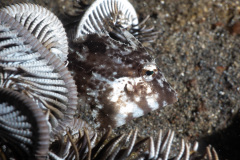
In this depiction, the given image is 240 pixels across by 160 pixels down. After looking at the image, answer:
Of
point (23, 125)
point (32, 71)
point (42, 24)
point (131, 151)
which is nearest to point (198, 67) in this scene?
point (131, 151)

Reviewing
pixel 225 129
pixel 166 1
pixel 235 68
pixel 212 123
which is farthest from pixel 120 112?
pixel 166 1

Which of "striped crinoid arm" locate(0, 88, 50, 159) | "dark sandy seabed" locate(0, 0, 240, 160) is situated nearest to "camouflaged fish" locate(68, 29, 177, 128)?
"dark sandy seabed" locate(0, 0, 240, 160)

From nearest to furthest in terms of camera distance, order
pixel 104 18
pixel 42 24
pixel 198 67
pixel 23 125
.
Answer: pixel 23 125 < pixel 42 24 < pixel 104 18 < pixel 198 67

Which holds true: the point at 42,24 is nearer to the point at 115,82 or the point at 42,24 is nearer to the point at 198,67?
the point at 115,82

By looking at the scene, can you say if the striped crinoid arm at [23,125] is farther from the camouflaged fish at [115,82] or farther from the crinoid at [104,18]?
the crinoid at [104,18]

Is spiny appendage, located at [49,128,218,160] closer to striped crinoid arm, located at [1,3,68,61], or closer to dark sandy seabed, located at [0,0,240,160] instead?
dark sandy seabed, located at [0,0,240,160]

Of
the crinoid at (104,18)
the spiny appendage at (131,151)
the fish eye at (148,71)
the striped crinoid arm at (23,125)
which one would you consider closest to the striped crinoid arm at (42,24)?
the crinoid at (104,18)
